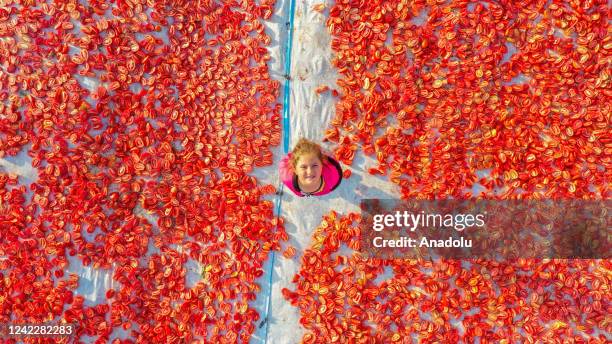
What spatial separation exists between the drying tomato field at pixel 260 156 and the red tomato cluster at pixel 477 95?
0.02 meters

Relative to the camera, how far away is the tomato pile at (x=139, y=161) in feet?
16.2

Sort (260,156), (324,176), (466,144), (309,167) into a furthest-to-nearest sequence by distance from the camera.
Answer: (260,156) → (466,144) → (324,176) → (309,167)

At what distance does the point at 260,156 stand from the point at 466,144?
2.28m

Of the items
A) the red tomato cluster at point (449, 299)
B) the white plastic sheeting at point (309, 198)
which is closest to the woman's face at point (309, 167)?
the white plastic sheeting at point (309, 198)

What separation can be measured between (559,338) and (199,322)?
3755 mm

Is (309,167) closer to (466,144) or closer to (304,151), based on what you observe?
(304,151)

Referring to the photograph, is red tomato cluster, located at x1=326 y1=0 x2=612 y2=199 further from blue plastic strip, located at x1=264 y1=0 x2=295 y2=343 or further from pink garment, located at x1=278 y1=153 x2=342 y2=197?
blue plastic strip, located at x1=264 y1=0 x2=295 y2=343

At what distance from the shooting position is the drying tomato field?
488 cm

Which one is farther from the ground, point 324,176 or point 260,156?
point 260,156

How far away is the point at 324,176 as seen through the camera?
4844mm

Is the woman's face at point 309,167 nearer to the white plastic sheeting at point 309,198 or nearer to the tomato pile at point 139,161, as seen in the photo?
the white plastic sheeting at point 309,198

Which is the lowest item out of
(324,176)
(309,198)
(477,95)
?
(309,198)

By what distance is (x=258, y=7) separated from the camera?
17.4ft

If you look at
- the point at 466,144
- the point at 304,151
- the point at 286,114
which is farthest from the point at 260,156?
the point at 466,144
